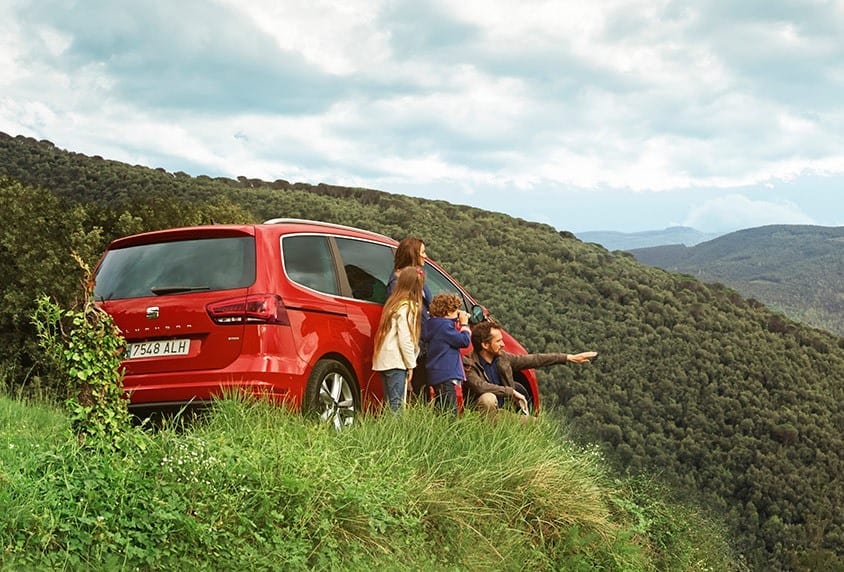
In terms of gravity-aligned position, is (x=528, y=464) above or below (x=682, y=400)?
above

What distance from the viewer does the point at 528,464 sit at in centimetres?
641

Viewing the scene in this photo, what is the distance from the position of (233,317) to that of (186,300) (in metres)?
0.35

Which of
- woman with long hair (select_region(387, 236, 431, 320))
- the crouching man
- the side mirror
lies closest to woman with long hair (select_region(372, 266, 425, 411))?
woman with long hair (select_region(387, 236, 431, 320))

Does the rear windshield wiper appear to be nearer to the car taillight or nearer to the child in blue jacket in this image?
the car taillight

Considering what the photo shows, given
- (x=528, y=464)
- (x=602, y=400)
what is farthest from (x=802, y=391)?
(x=528, y=464)

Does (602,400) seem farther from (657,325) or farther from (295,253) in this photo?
(295,253)

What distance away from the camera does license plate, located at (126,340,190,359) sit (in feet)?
20.5

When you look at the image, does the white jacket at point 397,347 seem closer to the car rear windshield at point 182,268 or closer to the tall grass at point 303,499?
the tall grass at point 303,499

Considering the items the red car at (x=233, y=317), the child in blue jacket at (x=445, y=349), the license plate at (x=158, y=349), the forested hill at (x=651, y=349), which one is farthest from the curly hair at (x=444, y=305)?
the forested hill at (x=651, y=349)

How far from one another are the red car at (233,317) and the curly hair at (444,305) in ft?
2.49

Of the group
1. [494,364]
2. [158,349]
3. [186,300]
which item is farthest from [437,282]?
[158,349]

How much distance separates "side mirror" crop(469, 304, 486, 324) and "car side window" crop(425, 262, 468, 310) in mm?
228

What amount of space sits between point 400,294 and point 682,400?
66.4 meters

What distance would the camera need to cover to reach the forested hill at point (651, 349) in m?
60.9
